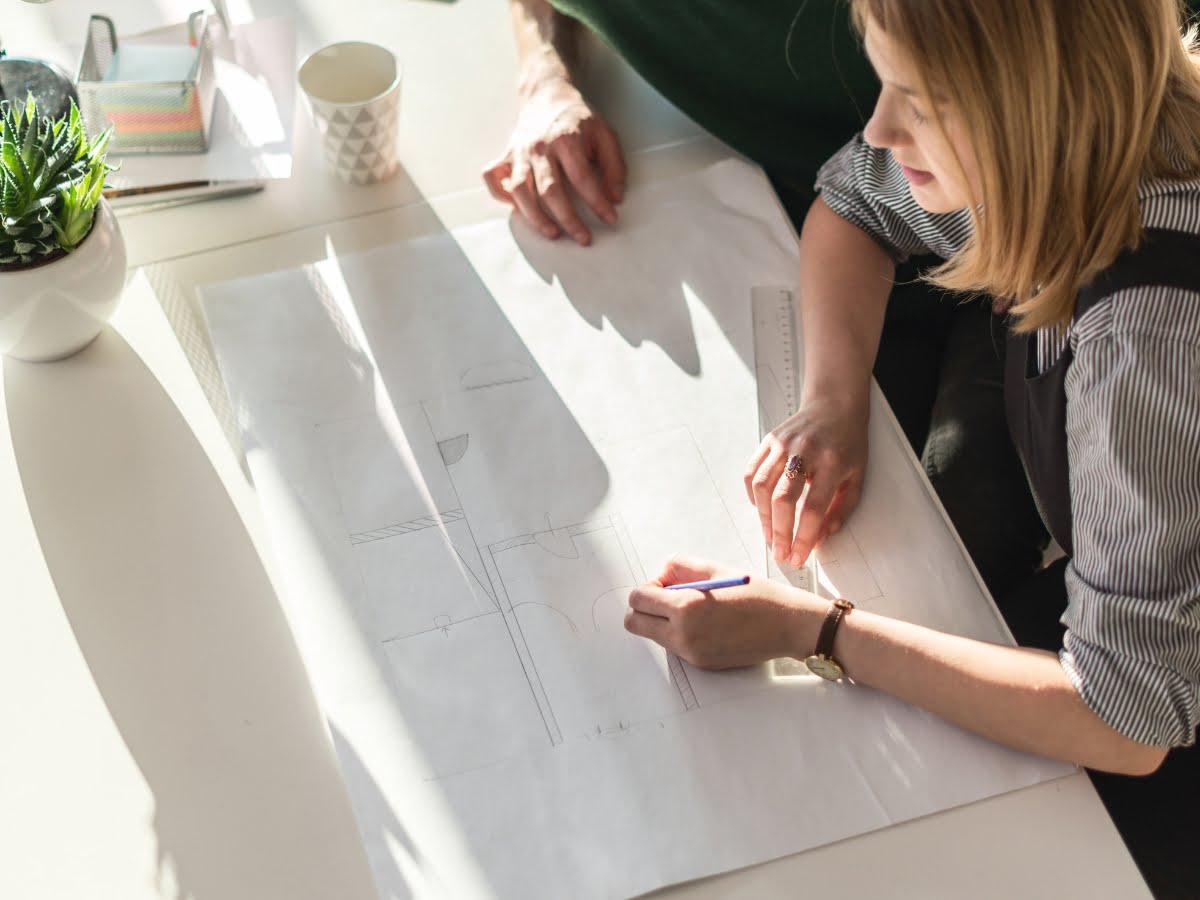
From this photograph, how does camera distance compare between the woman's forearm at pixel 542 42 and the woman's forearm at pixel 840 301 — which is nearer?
the woman's forearm at pixel 840 301

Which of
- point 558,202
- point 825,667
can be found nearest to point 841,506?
point 825,667

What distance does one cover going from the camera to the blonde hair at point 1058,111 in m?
0.69

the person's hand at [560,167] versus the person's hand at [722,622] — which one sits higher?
the person's hand at [560,167]

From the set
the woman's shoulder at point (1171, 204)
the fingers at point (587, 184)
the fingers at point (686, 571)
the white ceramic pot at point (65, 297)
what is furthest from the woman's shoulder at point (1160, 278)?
the white ceramic pot at point (65, 297)

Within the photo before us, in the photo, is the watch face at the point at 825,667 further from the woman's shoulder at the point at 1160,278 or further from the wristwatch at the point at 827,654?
the woman's shoulder at the point at 1160,278

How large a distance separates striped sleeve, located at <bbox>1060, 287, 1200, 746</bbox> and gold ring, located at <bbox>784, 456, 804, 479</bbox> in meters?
0.21

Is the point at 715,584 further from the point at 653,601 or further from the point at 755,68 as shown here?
the point at 755,68

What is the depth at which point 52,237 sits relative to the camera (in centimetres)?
Answer: 87

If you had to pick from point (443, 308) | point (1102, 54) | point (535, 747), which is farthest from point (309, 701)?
point (1102, 54)

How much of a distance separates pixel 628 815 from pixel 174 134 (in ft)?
2.42

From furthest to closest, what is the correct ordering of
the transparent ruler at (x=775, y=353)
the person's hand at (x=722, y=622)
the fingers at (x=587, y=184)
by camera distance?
the fingers at (x=587, y=184), the transparent ruler at (x=775, y=353), the person's hand at (x=722, y=622)

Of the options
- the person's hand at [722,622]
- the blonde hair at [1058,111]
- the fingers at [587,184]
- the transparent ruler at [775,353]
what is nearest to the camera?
the blonde hair at [1058,111]

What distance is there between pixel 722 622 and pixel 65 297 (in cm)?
56

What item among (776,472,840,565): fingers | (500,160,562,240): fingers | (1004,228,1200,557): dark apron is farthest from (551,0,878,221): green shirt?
(776,472,840,565): fingers
